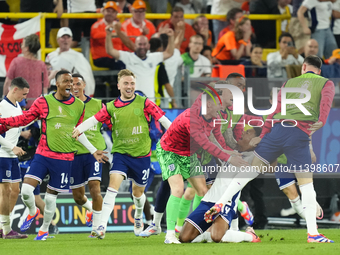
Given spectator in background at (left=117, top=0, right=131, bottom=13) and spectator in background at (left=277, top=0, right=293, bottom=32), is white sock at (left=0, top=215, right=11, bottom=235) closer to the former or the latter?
spectator in background at (left=117, top=0, right=131, bottom=13)

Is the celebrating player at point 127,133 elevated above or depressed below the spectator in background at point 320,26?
below

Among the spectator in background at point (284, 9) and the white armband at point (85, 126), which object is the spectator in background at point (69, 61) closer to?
the white armband at point (85, 126)

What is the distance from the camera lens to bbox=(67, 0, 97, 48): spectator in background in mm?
13102

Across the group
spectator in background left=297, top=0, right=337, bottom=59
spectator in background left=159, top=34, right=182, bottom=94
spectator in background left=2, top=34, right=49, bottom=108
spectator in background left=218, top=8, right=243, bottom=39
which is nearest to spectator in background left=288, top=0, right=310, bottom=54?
spectator in background left=297, top=0, right=337, bottom=59

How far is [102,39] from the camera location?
12.7 m

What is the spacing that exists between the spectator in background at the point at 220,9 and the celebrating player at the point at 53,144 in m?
6.25

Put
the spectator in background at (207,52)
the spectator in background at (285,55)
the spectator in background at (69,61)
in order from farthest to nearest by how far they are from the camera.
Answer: the spectator in background at (207,52)
the spectator in background at (285,55)
the spectator in background at (69,61)

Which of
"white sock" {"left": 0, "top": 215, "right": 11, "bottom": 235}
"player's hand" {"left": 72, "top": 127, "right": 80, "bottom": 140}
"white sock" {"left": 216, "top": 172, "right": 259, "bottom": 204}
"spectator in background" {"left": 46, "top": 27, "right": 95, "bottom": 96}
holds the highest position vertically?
"spectator in background" {"left": 46, "top": 27, "right": 95, "bottom": 96}

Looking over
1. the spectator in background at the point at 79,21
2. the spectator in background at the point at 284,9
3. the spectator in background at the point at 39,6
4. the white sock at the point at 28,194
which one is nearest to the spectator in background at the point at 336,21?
the spectator in background at the point at 284,9

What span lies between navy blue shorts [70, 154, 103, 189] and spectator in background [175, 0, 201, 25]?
19.0 feet

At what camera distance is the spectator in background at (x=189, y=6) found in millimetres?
14602

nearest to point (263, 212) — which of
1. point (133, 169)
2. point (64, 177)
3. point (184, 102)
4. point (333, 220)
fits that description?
point (333, 220)

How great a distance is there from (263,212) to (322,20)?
17.1 feet

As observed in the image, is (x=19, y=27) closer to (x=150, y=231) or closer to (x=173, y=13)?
(x=173, y=13)
